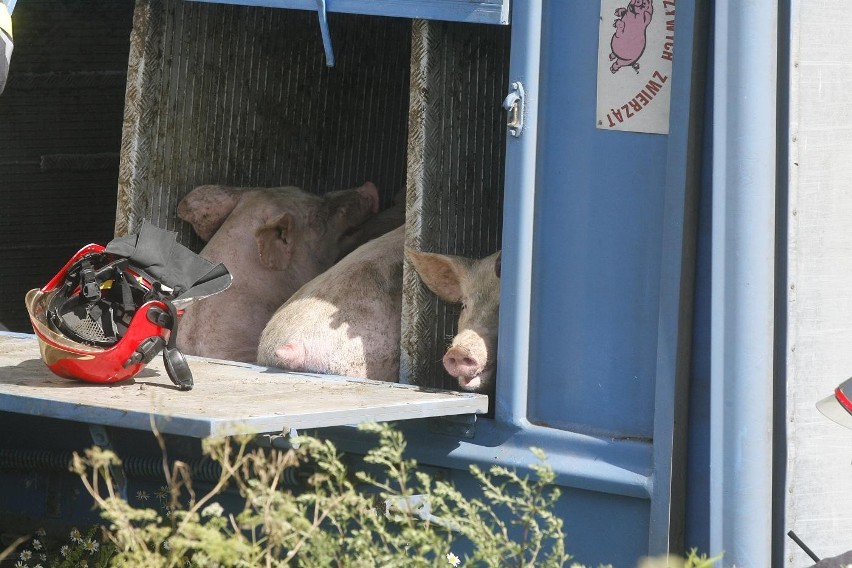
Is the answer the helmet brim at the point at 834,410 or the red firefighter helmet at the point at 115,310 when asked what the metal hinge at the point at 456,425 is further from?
the helmet brim at the point at 834,410

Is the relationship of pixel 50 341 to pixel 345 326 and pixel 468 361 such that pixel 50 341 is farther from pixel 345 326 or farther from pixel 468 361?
pixel 468 361

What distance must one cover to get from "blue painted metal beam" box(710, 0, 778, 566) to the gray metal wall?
4.18m

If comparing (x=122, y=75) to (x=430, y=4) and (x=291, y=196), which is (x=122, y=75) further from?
(x=430, y=4)

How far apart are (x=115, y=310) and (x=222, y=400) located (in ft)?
1.53

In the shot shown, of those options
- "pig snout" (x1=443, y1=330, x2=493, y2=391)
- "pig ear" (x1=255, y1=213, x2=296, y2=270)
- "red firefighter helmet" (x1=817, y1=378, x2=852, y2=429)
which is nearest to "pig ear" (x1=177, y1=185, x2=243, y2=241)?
"pig ear" (x1=255, y1=213, x2=296, y2=270)

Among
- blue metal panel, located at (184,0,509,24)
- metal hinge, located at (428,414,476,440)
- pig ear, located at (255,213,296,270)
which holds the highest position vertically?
blue metal panel, located at (184,0,509,24)

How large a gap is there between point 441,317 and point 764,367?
1.22 metres

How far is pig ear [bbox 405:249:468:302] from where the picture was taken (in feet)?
12.3

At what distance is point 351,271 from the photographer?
4.20m

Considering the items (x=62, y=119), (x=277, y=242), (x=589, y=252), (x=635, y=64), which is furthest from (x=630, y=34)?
(x=62, y=119)

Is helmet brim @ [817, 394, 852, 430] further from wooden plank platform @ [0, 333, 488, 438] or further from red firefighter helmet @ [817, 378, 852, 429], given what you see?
wooden plank platform @ [0, 333, 488, 438]

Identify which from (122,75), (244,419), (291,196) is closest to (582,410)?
(244,419)

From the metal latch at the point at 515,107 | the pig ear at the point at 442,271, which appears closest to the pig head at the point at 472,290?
the pig ear at the point at 442,271

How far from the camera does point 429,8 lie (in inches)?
144
